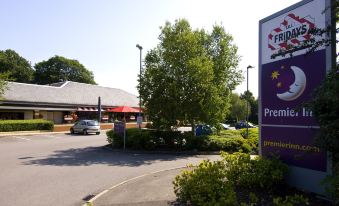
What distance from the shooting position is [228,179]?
7246 mm

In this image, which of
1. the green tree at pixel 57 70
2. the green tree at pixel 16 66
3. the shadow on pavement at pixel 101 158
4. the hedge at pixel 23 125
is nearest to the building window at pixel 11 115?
the hedge at pixel 23 125

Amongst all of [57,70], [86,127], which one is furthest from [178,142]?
[57,70]

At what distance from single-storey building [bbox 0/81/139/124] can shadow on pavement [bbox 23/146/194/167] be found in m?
19.8

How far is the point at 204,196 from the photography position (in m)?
6.43

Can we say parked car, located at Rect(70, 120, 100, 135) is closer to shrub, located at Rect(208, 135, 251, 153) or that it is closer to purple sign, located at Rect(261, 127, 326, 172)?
shrub, located at Rect(208, 135, 251, 153)

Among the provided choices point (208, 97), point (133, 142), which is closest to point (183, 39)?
point (208, 97)

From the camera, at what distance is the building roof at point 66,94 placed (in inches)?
1509

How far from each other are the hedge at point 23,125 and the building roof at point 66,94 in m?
3.68

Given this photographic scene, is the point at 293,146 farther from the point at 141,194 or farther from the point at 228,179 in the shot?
the point at 141,194

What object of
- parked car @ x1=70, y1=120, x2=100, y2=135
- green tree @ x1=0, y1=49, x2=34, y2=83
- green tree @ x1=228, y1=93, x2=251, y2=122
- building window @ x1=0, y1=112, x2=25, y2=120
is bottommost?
parked car @ x1=70, y1=120, x2=100, y2=135

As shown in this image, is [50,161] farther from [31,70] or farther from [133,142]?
[31,70]

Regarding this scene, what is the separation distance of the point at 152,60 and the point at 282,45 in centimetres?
1248

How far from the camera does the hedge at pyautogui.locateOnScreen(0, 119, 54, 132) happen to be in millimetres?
30562

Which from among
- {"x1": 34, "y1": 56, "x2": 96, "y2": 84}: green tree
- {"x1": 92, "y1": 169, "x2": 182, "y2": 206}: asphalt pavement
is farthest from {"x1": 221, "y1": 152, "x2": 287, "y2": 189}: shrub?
{"x1": 34, "y1": 56, "x2": 96, "y2": 84}: green tree
